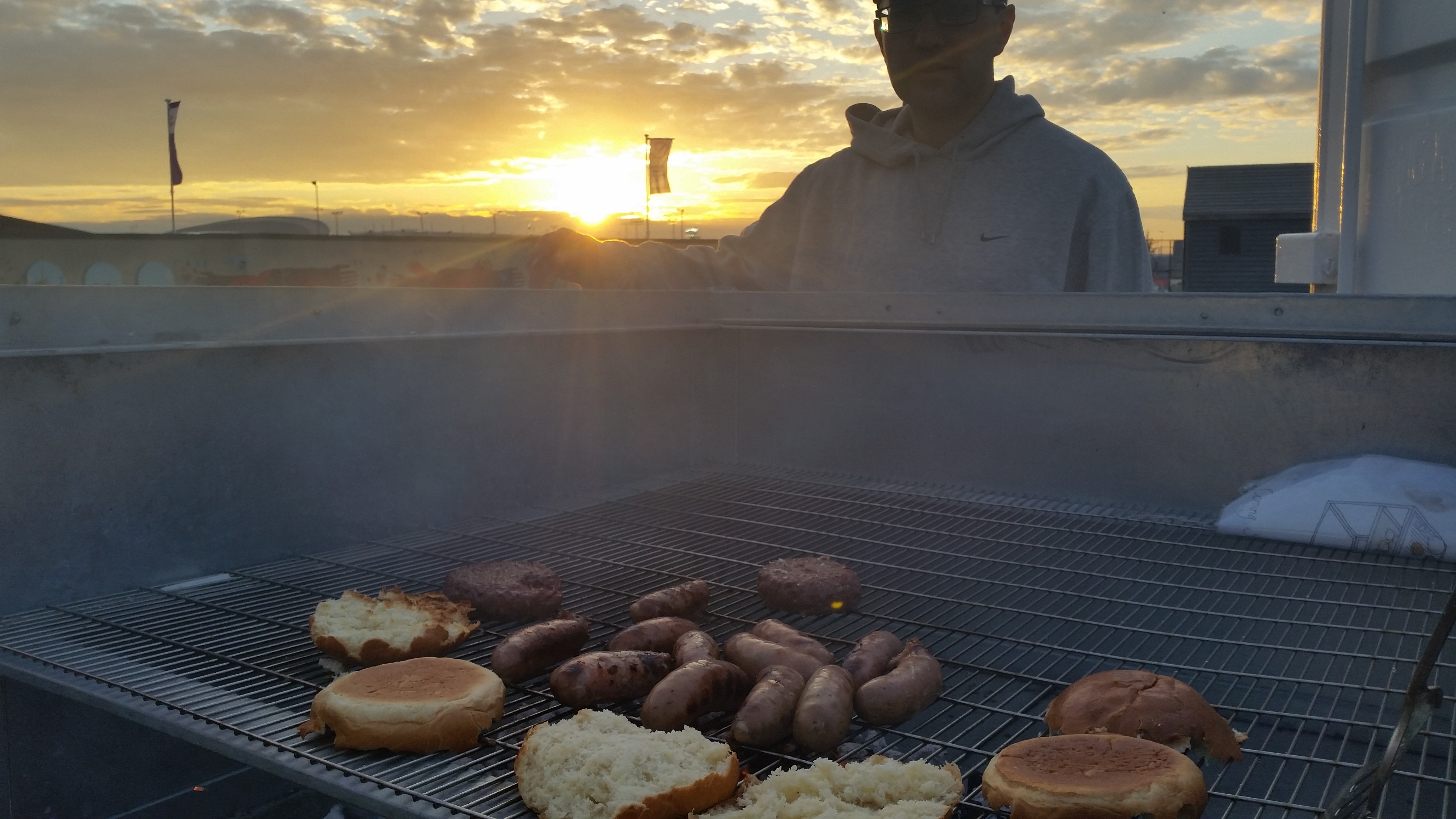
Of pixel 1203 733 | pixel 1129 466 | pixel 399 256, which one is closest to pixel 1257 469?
pixel 1129 466

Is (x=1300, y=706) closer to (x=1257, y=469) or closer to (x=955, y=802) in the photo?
(x=955, y=802)

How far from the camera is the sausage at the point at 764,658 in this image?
2088 millimetres

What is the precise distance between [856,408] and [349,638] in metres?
2.51

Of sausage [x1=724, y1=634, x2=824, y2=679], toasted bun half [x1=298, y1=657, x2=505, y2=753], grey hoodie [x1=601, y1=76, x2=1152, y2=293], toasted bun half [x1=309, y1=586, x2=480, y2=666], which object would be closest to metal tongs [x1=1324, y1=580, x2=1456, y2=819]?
sausage [x1=724, y1=634, x2=824, y2=679]

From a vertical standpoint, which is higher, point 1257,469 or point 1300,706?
point 1257,469

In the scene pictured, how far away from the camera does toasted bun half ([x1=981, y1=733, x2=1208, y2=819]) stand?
147 centimetres

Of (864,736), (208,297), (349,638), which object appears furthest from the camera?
(208,297)

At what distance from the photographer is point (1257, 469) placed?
3.28 m

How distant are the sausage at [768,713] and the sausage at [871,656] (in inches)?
5.8

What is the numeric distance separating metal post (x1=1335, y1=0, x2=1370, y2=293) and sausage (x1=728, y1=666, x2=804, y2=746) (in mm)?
3750

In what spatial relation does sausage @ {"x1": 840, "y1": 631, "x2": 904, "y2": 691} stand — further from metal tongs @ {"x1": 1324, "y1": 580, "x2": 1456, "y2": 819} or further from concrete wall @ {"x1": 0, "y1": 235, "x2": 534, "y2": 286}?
concrete wall @ {"x1": 0, "y1": 235, "x2": 534, "y2": 286}

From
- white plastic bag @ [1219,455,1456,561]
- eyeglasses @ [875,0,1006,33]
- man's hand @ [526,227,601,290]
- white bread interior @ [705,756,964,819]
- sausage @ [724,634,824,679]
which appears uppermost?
eyeglasses @ [875,0,1006,33]

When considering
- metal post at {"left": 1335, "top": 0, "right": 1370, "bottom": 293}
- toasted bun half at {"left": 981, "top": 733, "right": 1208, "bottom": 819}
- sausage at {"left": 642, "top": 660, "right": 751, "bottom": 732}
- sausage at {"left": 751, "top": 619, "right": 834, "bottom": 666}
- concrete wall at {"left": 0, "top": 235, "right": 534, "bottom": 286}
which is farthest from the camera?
concrete wall at {"left": 0, "top": 235, "right": 534, "bottom": 286}

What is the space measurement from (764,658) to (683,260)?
3279mm
